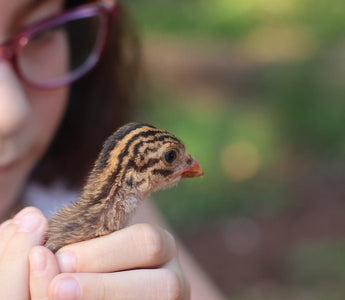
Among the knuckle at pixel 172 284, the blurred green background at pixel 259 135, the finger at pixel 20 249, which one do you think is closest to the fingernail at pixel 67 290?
the finger at pixel 20 249

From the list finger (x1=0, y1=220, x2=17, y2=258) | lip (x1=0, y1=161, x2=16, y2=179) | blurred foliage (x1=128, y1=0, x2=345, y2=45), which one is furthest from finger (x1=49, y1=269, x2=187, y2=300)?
blurred foliage (x1=128, y1=0, x2=345, y2=45)

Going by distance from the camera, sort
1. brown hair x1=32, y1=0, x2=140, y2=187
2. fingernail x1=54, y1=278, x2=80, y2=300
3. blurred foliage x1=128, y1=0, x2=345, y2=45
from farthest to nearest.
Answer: blurred foliage x1=128, y1=0, x2=345, y2=45
brown hair x1=32, y1=0, x2=140, y2=187
fingernail x1=54, y1=278, x2=80, y2=300

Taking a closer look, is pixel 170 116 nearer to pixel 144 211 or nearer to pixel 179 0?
pixel 144 211

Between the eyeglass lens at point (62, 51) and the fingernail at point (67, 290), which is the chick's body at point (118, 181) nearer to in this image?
the fingernail at point (67, 290)

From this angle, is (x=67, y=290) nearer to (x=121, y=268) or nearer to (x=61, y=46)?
(x=121, y=268)

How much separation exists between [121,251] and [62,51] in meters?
1.73

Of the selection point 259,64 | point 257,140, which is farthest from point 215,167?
point 259,64

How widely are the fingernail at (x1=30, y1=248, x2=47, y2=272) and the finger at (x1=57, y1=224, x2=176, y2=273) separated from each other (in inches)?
3.2

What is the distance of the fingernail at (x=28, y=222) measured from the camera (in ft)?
7.64

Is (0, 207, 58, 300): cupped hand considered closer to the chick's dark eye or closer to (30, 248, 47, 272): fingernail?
(30, 248, 47, 272): fingernail

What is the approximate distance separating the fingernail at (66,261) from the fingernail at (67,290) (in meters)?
0.05

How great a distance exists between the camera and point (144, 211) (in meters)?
4.34

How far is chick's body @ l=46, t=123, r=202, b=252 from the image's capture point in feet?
7.42

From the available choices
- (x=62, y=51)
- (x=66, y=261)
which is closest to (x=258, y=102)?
(x=62, y=51)
